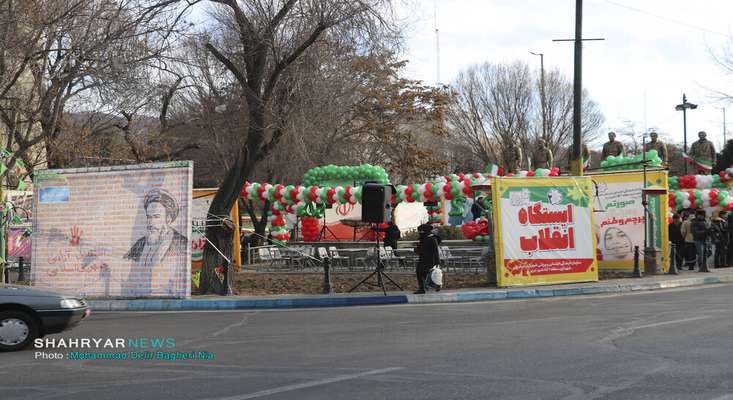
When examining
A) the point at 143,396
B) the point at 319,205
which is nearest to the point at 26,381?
the point at 143,396

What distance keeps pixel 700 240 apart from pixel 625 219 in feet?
8.32

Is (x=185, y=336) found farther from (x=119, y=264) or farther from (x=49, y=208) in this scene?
(x=49, y=208)

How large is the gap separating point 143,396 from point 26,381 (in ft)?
5.85

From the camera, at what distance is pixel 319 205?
35594 millimetres

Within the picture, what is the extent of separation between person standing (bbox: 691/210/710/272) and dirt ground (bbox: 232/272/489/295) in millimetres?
6498

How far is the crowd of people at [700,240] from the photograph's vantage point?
23641 millimetres

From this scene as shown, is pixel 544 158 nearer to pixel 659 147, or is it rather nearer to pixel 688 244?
pixel 659 147

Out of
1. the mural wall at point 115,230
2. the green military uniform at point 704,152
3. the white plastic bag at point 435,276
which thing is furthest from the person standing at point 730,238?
the mural wall at point 115,230

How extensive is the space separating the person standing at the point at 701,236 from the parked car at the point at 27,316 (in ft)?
61.4

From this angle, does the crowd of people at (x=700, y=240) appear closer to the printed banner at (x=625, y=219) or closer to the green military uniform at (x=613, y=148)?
the printed banner at (x=625, y=219)

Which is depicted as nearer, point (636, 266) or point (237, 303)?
point (237, 303)

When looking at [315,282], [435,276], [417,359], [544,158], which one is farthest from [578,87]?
[417,359]

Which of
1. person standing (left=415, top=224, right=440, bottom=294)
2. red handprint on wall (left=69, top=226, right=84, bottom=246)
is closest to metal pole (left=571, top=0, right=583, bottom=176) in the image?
person standing (left=415, top=224, right=440, bottom=294)

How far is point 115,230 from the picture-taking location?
18.3 m
